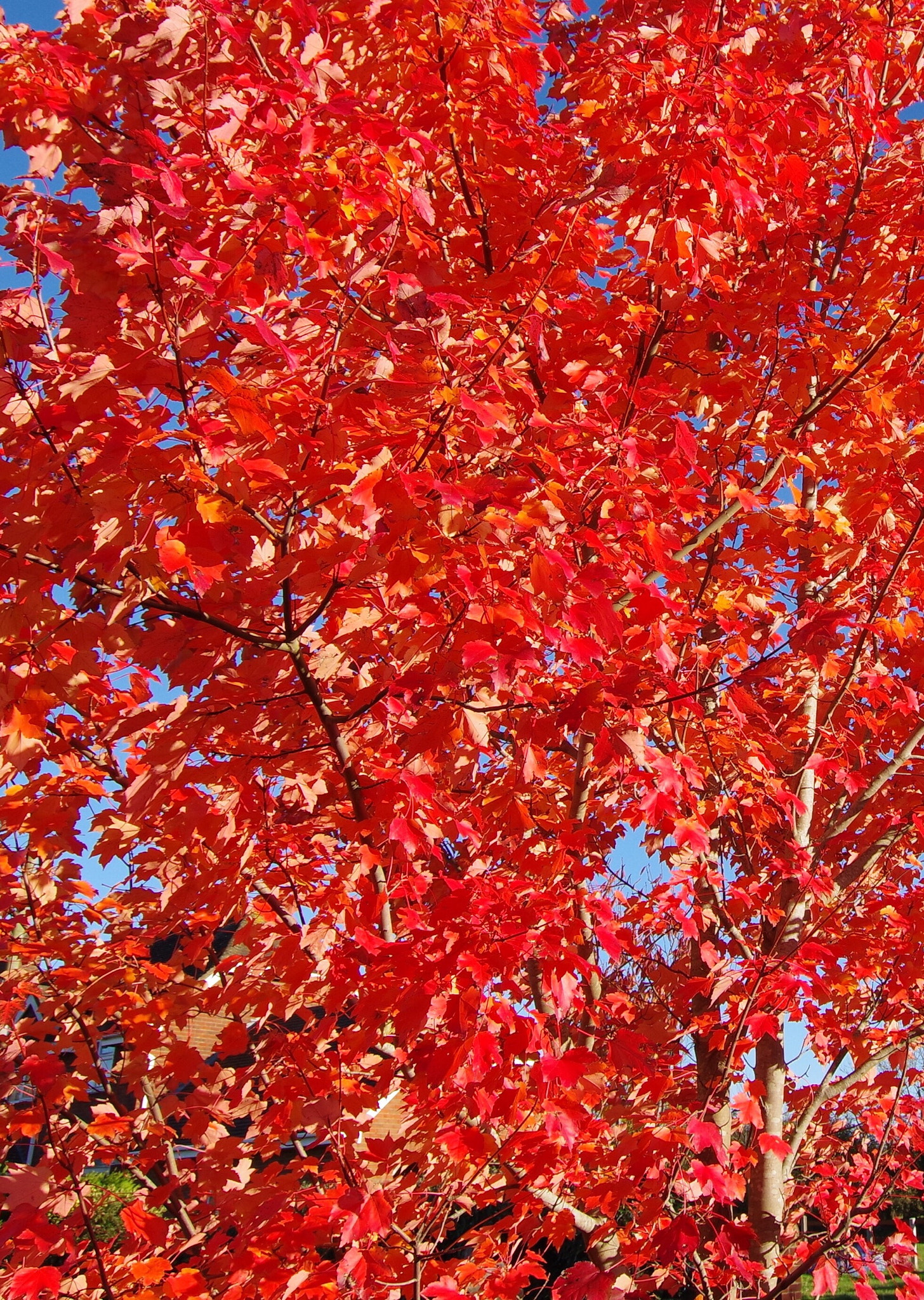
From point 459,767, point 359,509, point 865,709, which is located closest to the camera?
point 359,509

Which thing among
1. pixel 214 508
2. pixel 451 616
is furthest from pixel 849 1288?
pixel 214 508

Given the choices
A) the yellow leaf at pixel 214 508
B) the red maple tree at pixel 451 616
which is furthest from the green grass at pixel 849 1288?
the yellow leaf at pixel 214 508

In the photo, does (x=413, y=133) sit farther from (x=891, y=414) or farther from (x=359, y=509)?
(x=891, y=414)

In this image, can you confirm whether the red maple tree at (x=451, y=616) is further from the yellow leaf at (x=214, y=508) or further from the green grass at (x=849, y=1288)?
the green grass at (x=849, y=1288)

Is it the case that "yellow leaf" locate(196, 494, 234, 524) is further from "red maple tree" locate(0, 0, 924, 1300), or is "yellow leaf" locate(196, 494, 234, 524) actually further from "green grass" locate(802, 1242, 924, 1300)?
"green grass" locate(802, 1242, 924, 1300)

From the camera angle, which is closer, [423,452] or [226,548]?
[226,548]

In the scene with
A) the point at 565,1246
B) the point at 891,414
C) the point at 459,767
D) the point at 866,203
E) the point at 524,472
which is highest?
the point at 866,203

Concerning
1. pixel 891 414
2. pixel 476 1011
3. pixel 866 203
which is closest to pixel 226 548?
pixel 476 1011

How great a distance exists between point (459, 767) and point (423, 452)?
148cm

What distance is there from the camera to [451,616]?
293cm

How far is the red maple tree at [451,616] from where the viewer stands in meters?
2.36

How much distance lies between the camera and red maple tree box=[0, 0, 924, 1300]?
236 cm

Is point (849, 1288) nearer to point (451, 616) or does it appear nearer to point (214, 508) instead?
point (451, 616)

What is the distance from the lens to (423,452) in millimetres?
2523
